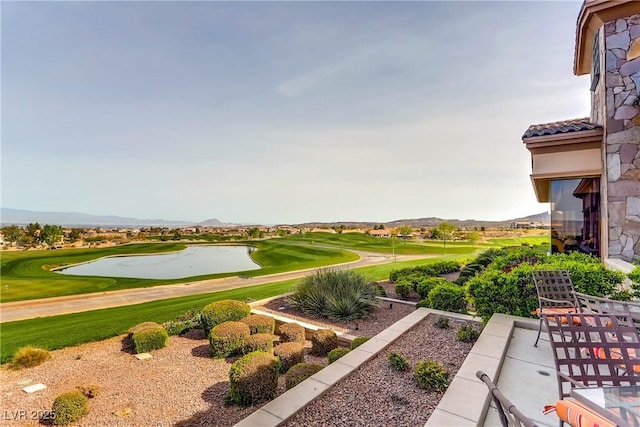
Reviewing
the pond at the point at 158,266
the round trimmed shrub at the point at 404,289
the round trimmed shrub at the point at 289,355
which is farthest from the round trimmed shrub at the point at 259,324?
the pond at the point at 158,266

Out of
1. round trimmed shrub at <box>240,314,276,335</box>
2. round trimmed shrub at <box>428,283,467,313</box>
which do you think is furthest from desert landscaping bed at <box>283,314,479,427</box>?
round trimmed shrub at <box>240,314,276,335</box>

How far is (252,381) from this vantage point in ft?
11.4

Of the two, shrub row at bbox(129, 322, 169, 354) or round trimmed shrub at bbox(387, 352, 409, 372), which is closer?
round trimmed shrub at bbox(387, 352, 409, 372)

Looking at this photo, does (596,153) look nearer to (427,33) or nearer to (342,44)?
(427,33)

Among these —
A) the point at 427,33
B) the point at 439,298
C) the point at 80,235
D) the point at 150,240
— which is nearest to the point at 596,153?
the point at 439,298

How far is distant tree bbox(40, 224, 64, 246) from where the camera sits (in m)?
28.6

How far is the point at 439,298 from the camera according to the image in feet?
19.1

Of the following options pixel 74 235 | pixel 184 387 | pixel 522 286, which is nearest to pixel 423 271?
pixel 522 286

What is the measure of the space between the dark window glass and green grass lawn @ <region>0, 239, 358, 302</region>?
13037mm

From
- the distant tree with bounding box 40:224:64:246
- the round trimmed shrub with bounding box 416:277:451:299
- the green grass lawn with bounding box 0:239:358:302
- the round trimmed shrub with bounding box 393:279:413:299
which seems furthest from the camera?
the distant tree with bounding box 40:224:64:246

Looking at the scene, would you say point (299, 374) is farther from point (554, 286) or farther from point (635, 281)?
point (635, 281)

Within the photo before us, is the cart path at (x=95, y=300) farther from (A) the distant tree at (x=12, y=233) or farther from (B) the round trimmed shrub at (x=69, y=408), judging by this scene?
(A) the distant tree at (x=12, y=233)

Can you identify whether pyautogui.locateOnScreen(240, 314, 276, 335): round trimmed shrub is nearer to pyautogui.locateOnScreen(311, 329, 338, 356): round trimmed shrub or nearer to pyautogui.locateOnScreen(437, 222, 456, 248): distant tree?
pyautogui.locateOnScreen(311, 329, 338, 356): round trimmed shrub

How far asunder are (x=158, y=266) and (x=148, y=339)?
2621 centimetres
